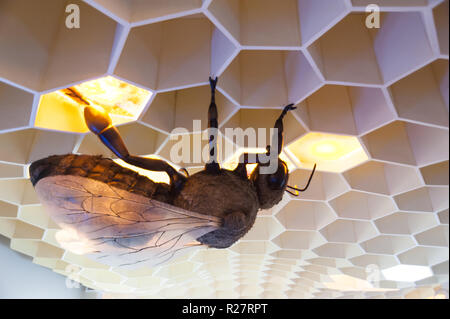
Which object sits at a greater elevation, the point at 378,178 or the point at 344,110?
the point at 344,110

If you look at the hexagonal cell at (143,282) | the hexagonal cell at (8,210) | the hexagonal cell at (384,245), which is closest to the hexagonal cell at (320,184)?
the hexagonal cell at (384,245)

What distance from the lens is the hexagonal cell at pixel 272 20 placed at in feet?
4.41

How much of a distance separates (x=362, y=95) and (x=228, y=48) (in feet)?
2.89

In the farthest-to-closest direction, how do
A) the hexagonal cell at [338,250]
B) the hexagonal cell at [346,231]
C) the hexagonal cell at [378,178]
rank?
the hexagonal cell at [338,250]
the hexagonal cell at [346,231]
the hexagonal cell at [378,178]

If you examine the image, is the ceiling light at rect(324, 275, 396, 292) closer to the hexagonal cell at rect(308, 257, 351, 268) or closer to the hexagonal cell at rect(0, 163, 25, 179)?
the hexagonal cell at rect(308, 257, 351, 268)

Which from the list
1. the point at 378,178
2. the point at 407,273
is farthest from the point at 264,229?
the point at 407,273

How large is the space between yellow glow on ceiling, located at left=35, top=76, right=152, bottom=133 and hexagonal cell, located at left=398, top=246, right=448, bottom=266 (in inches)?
132

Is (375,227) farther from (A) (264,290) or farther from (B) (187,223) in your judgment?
(A) (264,290)

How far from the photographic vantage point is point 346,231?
136 inches

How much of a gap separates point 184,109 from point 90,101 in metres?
0.50

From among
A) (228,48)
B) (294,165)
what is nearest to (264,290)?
(294,165)

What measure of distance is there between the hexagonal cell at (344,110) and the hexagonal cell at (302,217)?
1426 millimetres

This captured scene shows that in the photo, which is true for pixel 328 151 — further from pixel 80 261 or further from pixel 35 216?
pixel 80 261

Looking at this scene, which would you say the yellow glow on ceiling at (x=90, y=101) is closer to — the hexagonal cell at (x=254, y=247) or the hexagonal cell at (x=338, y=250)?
the hexagonal cell at (x=254, y=247)
